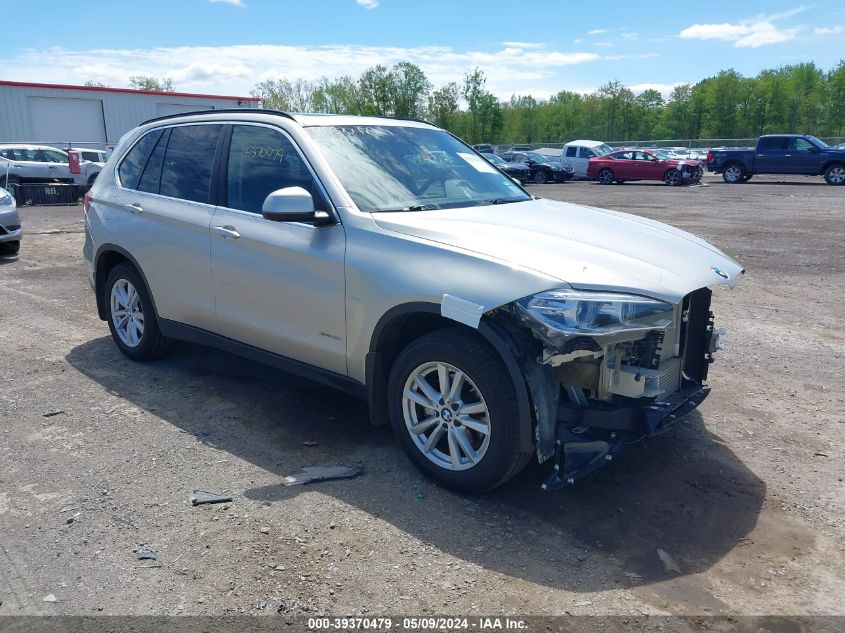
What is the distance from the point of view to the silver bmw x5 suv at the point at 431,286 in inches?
129

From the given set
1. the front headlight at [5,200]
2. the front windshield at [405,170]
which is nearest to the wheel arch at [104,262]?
the front windshield at [405,170]

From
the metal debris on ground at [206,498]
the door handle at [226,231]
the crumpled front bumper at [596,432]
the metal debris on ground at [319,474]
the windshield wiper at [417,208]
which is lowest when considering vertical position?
the metal debris on ground at [206,498]

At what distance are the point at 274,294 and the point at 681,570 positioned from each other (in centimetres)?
267

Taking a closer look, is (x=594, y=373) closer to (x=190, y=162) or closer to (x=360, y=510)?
(x=360, y=510)

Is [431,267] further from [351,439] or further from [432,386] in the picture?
[351,439]

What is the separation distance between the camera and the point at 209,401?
4984 millimetres

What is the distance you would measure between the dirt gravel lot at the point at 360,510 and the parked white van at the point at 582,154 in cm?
2863

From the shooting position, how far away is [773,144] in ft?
92.8

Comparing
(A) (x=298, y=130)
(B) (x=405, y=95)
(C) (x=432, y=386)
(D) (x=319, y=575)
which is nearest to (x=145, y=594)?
(D) (x=319, y=575)

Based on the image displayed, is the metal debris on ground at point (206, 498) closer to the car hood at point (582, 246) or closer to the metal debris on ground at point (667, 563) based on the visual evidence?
the car hood at point (582, 246)

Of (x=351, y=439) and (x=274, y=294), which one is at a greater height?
(x=274, y=294)

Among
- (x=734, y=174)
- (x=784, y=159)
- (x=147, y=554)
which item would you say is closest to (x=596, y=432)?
(x=147, y=554)

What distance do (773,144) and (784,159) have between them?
0.77 meters

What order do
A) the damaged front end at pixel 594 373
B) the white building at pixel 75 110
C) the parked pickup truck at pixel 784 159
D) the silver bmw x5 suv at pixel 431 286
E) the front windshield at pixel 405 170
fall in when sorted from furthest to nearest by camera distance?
the white building at pixel 75 110 < the parked pickup truck at pixel 784 159 < the front windshield at pixel 405 170 < the silver bmw x5 suv at pixel 431 286 < the damaged front end at pixel 594 373
